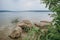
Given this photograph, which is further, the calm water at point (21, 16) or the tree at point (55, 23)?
the calm water at point (21, 16)

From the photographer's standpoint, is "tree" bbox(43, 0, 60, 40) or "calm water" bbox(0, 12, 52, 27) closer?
"tree" bbox(43, 0, 60, 40)

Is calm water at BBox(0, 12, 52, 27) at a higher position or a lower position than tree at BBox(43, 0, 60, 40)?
lower

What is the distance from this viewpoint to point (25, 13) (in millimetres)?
2732

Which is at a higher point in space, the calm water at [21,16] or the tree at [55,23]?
the tree at [55,23]

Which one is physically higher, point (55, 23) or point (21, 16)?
point (55, 23)

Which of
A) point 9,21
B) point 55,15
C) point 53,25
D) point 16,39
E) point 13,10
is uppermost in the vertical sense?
point 55,15

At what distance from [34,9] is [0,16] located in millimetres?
628

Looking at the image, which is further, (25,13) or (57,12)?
(25,13)

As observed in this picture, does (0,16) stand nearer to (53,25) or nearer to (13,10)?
(13,10)

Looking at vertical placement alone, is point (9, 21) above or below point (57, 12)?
below

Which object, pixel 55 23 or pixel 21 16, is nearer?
pixel 55 23

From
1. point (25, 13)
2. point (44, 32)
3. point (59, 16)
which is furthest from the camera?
point (25, 13)

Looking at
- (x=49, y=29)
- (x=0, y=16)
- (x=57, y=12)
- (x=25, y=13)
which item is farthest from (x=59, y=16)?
(x=0, y=16)

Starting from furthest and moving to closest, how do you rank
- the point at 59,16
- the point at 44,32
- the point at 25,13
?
the point at 25,13
the point at 44,32
the point at 59,16
